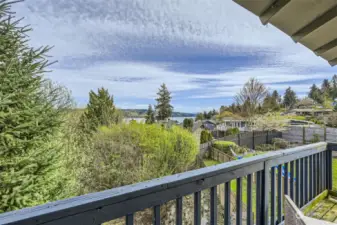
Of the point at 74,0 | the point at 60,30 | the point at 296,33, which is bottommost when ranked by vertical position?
the point at 296,33

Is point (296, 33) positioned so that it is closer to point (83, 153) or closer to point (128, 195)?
point (128, 195)

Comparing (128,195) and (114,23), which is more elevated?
(114,23)

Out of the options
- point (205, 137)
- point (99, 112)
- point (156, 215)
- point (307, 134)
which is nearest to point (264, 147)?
point (307, 134)

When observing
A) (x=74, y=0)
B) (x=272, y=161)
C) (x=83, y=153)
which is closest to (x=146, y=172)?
(x=83, y=153)

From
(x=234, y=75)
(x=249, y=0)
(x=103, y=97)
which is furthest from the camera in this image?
(x=234, y=75)

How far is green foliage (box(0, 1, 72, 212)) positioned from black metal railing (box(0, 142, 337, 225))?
396 centimetres

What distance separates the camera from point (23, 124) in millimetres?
4281

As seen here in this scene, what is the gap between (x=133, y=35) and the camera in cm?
1122

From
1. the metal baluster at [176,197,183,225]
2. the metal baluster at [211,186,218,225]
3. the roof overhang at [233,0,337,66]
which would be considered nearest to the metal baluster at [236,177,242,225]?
the metal baluster at [211,186,218,225]

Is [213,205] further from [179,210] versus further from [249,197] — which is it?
[249,197]

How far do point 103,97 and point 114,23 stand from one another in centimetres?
679

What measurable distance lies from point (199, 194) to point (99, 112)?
1401cm

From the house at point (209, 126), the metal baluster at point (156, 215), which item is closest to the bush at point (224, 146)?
the house at point (209, 126)

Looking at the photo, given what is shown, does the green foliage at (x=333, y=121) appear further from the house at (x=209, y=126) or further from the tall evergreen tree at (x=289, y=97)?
the tall evergreen tree at (x=289, y=97)
